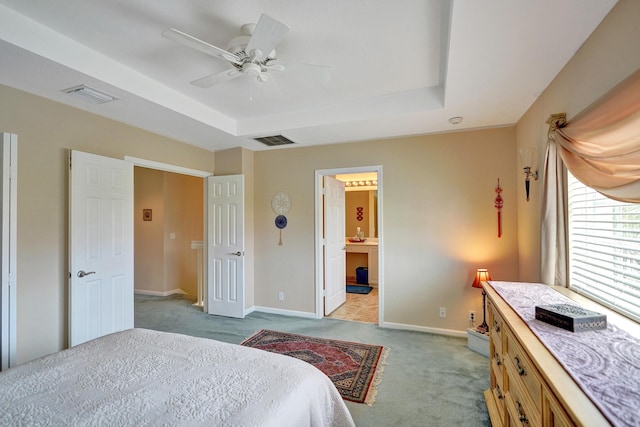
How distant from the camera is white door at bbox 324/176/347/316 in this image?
Answer: 435cm

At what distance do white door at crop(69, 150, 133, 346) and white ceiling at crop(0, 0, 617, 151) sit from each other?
0.61 meters

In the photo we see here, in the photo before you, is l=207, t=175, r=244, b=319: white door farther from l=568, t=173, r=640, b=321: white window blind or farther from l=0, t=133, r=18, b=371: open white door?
l=568, t=173, r=640, b=321: white window blind

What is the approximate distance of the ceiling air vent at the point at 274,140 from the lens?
379cm

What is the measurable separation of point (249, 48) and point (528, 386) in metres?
2.30

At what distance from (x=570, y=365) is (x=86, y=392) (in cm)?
191

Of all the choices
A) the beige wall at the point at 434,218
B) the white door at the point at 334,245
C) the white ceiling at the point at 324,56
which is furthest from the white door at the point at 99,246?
the white door at the point at 334,245

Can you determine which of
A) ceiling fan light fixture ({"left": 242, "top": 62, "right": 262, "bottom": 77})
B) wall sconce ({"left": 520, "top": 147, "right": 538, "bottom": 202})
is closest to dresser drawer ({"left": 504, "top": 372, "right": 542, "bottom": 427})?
wall sconce ({"left": 520, "top": 147, "right": 538, "bottom": 202})

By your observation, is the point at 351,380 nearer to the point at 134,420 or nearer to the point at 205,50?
the point at 134,420

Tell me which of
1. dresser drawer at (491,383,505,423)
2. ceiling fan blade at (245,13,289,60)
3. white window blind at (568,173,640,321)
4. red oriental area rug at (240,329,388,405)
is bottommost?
red oriental area rug at (240,329,388,405)

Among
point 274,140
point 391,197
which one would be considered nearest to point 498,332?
point 391,197

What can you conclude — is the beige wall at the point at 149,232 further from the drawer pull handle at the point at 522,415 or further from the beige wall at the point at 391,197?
the drawer pull handle at the point at 522,415

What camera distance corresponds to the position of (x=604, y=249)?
1.68m

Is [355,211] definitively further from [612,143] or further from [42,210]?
[612,143]

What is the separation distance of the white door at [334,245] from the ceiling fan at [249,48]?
2337 millimetres
